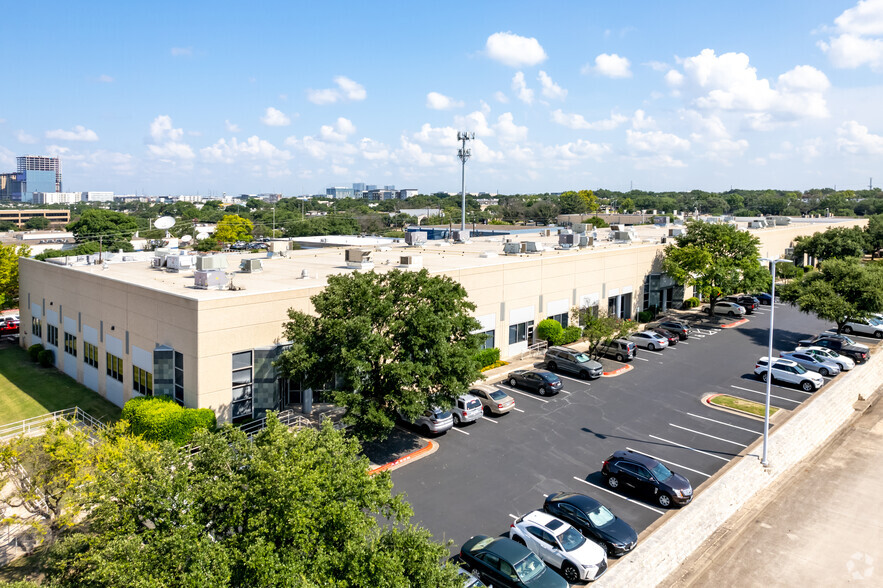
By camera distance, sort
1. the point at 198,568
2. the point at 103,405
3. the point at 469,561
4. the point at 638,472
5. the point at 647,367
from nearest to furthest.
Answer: the point at 198,568 → the point at 469,561 → the point at 638,472 → the point at 103,405 → the point at 647,367

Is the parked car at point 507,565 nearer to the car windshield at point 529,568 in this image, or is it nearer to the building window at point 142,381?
the car windshield at point 529,568

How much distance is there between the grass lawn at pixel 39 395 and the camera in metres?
30.6

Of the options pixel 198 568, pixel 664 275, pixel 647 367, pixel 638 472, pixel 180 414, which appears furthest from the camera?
pixel 664 275

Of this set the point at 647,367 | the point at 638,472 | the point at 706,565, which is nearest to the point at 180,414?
the point at 638,472

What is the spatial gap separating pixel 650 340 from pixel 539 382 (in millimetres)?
14795

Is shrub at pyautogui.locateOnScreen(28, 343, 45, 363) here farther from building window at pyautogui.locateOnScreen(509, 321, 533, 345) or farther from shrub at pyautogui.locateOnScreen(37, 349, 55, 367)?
building window at pyautogui.locateOnScreen(509, 321, 533, 345)

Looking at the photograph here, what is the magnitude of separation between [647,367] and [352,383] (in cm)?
2447

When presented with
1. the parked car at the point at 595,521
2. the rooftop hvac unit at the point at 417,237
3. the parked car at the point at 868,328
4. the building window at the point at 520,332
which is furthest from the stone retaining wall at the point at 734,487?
the rooftop hvac unit at the point at 417,237

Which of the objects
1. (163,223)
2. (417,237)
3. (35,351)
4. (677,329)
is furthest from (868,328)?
(35,351)

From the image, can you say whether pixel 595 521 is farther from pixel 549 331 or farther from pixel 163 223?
pixel 163 223

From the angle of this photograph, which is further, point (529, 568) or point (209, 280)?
point (209, 280)

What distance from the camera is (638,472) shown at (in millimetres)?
23203

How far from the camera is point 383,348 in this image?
80.6ft

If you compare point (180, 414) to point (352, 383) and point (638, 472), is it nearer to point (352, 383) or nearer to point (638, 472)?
point (352, 383)
